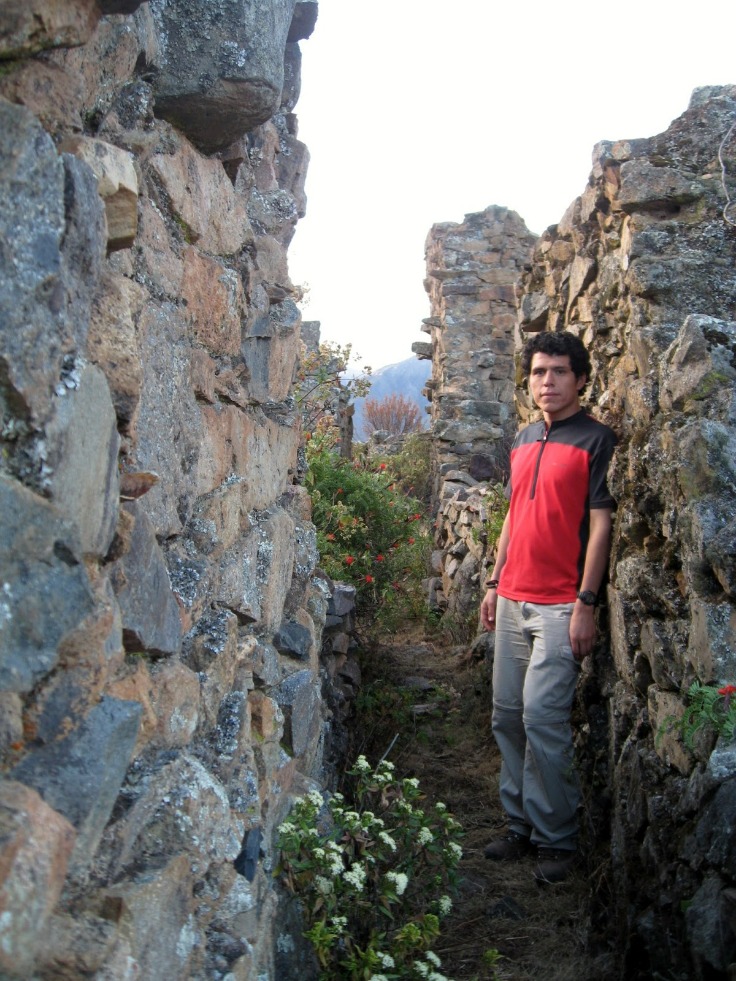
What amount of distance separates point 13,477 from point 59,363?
165 mm

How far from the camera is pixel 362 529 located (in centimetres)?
545

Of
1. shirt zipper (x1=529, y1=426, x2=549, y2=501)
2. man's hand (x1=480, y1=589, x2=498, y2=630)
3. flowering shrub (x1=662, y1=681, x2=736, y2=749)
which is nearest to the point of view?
flowering shrub (x1=662, y1=681, x2=736, y2=749)

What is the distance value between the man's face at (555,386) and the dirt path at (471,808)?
1484 mm

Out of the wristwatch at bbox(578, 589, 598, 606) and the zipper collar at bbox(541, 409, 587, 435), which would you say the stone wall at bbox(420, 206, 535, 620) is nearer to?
the zipper collar at bbox(541, 409, 587, 435)

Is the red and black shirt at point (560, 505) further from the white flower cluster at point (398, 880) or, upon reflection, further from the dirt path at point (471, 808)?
the white flower cluster at point (398, 880)

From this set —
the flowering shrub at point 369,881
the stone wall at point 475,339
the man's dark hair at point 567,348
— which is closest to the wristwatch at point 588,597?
the man's dark hair at point 567,348

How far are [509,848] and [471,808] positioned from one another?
0.40m

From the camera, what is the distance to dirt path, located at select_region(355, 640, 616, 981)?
2688 millimetres

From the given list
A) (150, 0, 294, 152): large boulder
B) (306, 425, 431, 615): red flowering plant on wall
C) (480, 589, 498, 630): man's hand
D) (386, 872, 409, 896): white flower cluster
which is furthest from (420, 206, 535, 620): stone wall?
(150, 0, 294, 152): large boulder

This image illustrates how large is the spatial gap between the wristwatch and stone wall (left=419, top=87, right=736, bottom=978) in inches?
3.2

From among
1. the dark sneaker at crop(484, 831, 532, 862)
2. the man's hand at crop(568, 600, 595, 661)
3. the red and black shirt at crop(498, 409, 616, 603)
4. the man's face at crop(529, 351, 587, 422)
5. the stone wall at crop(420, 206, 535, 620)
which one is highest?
the stone wall at crop(420, 206, 535, 620)

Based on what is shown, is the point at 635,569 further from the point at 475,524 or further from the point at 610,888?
the point at 475,524

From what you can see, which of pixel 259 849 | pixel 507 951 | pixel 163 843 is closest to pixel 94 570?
pixel 163 843

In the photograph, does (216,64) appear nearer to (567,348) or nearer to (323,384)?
(567,348)
